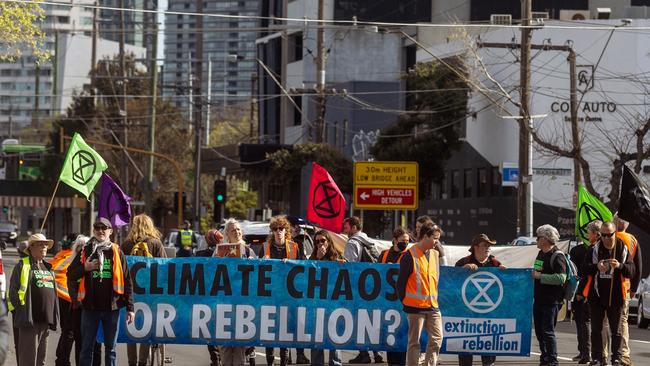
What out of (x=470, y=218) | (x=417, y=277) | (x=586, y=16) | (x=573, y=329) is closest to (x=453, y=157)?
(x=470, y=218)

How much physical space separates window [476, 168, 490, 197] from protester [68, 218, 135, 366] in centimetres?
3534

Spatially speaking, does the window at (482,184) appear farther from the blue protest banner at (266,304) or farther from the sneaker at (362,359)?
the blue protest banner at (266,304)

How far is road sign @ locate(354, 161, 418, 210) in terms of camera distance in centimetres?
3388

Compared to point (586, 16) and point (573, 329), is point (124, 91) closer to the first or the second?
point (586, 16)

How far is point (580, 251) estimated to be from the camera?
64.5ft

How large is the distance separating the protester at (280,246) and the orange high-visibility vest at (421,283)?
2371 mm

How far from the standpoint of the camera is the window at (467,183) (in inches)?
2009

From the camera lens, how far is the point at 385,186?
112 ft

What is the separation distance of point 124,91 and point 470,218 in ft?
96.6

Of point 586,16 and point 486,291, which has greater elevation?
point 586,16

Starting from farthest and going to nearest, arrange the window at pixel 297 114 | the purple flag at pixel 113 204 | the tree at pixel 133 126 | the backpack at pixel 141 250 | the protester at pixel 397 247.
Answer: the tree at pixel 133 126, the window at pixel 297 114, the purple flag at pixel 113 204, the protester at pixel 397 247, the backpack at pixel 141 250

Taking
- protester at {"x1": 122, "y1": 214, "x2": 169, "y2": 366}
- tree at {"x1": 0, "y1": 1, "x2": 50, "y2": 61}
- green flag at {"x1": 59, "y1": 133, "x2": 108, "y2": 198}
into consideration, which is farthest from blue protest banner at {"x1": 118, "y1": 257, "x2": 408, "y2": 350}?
tree at {"x1": 0, "y1": 1, "x2": 50, "y2": 61}

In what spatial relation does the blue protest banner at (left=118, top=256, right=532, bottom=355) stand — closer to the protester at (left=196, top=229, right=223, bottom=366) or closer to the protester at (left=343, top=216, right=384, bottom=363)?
the protester at (left=196, top=229, right=223, bottom=366)

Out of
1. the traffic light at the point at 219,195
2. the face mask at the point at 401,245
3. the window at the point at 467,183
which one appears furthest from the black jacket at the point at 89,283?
the window at the point at 467,183
